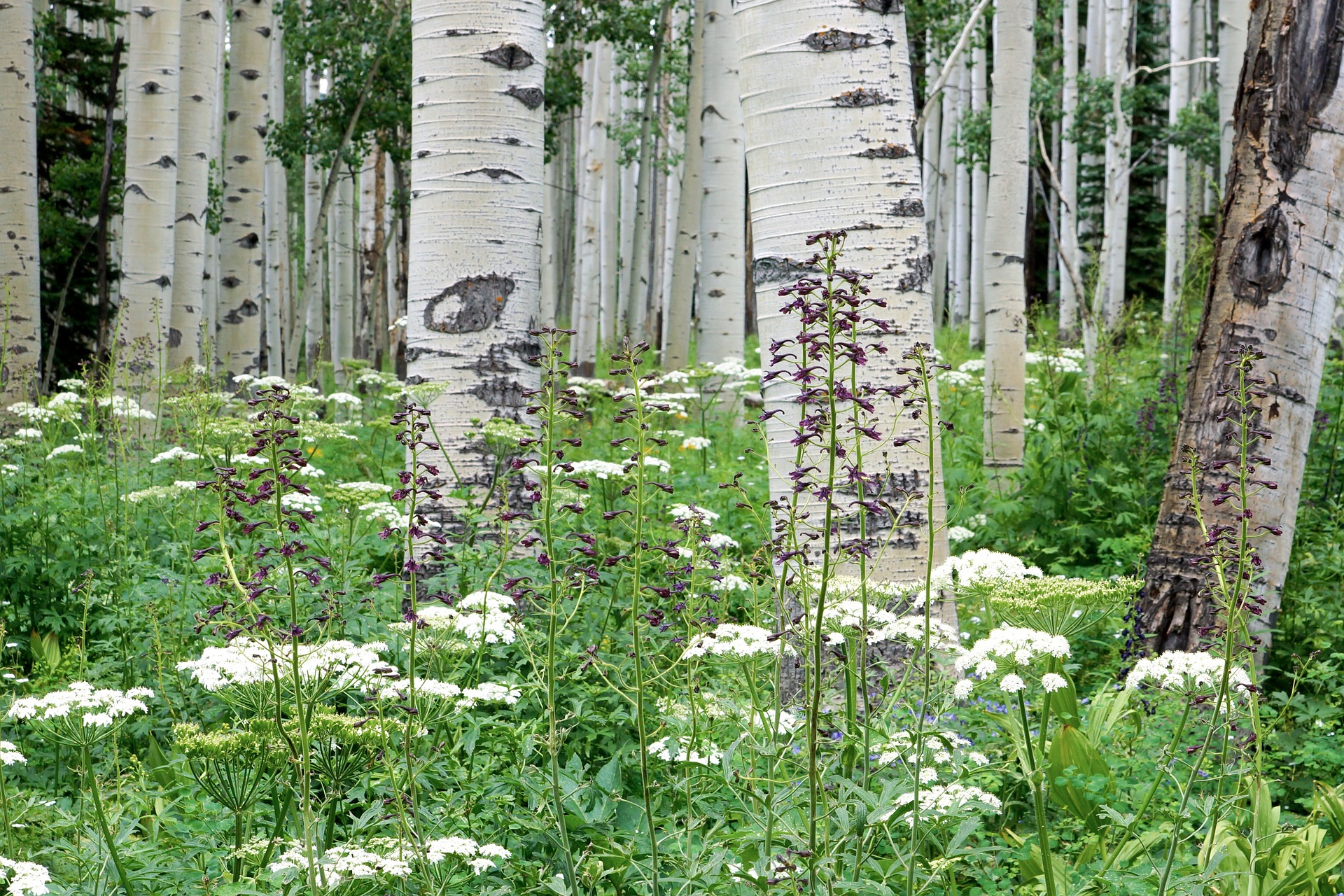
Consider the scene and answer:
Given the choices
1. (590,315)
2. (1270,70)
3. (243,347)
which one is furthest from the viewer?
(590,315)

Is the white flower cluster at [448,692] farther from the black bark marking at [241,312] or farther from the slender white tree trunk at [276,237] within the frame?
the slender white tree trunk at [276,237]

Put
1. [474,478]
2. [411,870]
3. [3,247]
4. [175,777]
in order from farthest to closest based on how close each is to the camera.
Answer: [3,247], [474,478], [175,777], [411,870]

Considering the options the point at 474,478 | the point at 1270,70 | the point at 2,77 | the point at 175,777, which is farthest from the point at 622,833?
the point at 2,77

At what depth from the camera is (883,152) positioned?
111 inches

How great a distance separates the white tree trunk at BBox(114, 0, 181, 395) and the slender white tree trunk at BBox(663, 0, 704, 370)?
14.2 ft

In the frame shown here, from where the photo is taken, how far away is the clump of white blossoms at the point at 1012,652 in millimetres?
2027

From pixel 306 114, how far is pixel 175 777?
1075 centimetres

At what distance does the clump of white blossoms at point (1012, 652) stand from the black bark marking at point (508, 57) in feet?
9.83

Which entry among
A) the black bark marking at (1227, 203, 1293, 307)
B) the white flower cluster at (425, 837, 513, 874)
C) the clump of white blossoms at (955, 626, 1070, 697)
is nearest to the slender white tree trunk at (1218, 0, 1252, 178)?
the black bark marking at (1227, 203, 1293, 307)

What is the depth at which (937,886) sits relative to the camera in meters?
2.23

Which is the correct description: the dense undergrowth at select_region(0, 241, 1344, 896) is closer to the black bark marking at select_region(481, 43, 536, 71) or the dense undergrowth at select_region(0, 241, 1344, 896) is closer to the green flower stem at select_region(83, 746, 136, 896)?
the green flower stem at select_region(83, 746, 136, 896)

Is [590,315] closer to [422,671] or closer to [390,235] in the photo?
[390,235]

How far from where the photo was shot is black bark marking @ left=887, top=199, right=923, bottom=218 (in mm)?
2836

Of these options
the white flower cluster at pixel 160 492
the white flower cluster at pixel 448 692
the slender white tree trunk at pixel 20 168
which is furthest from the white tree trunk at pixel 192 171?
the white flower cluster at pixel 448 692
